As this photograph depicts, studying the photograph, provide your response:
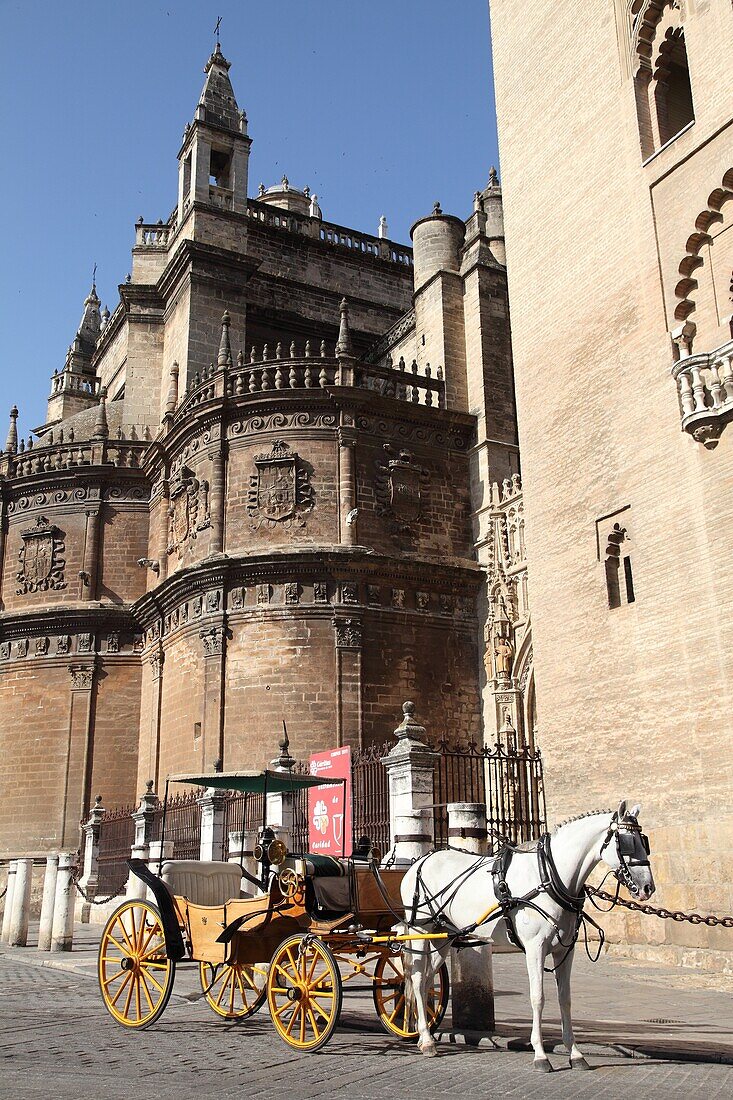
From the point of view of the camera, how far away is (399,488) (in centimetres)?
2242

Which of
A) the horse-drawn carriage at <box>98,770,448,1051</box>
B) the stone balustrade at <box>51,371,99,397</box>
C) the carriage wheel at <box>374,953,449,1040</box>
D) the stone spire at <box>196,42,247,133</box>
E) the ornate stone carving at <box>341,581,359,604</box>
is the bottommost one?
the carriage wheel at <box>374,953,449,1040</box>

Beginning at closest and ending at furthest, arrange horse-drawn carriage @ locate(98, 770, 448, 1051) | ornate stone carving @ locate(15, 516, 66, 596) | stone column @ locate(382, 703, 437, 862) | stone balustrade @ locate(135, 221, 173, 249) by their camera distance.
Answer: horse-drawn carriage @ locate(98, 770, 448, 1051), stone column @ locate(382, 703, 437, 862), ornate stone carving @ locate(15, 516, 66, 596), stone balustrade @ locate(135, 221, 173, 249)

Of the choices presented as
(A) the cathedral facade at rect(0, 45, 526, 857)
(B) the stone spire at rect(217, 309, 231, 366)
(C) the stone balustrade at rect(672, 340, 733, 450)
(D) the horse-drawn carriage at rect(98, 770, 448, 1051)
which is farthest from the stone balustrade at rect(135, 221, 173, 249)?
(D) the horse-drawn carriage at rect(98, 770, 448, 1051)

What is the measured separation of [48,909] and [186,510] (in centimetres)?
1003

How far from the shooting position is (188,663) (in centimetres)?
2236

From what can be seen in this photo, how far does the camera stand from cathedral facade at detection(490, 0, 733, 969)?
12375 mm

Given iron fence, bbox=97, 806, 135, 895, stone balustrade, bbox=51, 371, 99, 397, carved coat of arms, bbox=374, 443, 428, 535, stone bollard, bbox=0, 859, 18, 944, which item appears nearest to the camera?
stone bollard, bbox=0, 859, 18, 944

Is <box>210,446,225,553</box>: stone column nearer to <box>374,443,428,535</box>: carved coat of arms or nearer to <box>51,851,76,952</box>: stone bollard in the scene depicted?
<box>374,443,428,535</box>: carved coat of arms

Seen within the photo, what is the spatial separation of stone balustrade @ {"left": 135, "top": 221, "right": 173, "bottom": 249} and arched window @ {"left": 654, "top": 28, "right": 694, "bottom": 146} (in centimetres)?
1824

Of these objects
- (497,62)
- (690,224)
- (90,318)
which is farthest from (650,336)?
(90,318)

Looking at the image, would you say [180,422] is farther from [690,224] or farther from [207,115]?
[690,224]

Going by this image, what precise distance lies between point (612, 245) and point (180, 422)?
39.4 ft

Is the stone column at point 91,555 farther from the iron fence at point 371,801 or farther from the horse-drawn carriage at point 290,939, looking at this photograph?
the horse-drawn carriage at point 290,939

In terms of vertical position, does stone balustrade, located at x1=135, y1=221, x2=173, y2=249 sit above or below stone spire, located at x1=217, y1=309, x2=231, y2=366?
above
